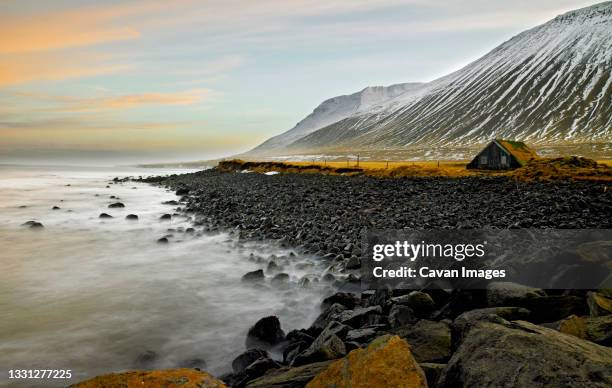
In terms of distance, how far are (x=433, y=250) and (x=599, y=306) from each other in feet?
17.3

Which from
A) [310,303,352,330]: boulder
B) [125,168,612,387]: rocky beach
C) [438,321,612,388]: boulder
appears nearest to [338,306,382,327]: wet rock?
[125,168,612,387]: rocky beach

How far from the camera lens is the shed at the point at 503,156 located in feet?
170

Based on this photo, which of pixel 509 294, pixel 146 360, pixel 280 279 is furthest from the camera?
pixel 280 279

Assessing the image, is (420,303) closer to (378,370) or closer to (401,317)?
(401,317)

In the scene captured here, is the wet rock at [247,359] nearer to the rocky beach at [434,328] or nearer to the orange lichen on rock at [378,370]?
the rocky beach at [434,328]

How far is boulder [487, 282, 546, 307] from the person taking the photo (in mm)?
6863

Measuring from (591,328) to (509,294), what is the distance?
177cm

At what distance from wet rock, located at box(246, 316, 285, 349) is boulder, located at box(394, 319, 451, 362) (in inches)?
130

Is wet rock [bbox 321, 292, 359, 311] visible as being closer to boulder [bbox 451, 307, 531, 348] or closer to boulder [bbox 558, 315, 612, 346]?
boulder [bbox 451, 307, 531, 348]

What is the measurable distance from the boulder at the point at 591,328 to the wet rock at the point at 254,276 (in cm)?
950

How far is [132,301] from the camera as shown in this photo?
12.3m

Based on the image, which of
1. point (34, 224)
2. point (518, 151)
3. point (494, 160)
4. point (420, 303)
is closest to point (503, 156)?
point (494, 160)

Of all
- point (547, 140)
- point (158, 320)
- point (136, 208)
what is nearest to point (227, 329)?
point (158, 320)

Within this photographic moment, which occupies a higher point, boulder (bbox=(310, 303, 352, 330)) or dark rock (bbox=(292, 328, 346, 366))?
dark rock (bbox=(292, 328, 346, 366))
